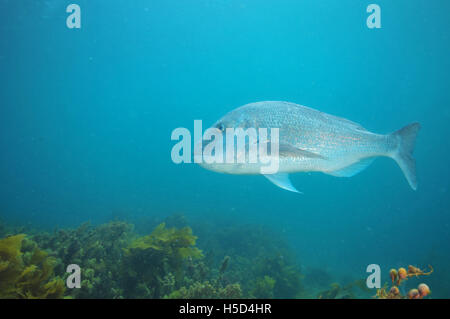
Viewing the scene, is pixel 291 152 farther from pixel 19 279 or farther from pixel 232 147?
pixel 19 279

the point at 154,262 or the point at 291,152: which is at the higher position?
the point at 291,152

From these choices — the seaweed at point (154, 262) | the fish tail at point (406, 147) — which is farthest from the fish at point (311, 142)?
the seaweed at point (154, 262)

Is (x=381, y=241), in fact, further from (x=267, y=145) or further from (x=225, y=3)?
(x=225, y=3)

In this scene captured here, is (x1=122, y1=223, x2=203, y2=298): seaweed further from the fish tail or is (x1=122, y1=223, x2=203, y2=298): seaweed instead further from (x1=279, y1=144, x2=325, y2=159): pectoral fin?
the fish tail

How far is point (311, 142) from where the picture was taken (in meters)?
2.86

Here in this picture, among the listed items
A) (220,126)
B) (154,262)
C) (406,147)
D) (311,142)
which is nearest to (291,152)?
(311,142)

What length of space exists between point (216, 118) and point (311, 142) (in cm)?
8589

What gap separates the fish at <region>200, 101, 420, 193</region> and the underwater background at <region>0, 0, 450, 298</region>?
6.07 ft

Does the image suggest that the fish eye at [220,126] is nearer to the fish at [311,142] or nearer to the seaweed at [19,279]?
the fish at [311,142]

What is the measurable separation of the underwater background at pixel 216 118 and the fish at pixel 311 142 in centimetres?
185

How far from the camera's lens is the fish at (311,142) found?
2.71m

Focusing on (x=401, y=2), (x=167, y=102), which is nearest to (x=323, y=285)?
(x=401, y=2)

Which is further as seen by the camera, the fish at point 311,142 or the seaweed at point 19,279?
the fish at point 311,142
